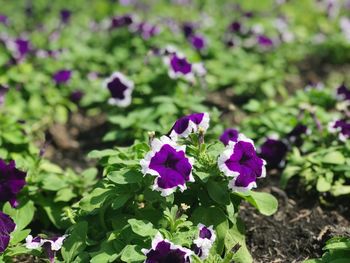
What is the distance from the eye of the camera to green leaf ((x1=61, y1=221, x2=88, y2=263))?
2965 millimetres

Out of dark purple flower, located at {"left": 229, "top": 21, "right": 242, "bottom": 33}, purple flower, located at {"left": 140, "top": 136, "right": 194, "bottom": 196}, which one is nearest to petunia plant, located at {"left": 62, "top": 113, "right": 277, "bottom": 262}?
purple flower, located at {"left": 140, "top": 136, "right": 194, "bottom": 196}

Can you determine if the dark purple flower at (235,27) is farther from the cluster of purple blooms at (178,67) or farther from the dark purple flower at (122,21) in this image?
the cluster of purple blooms at (178,67)

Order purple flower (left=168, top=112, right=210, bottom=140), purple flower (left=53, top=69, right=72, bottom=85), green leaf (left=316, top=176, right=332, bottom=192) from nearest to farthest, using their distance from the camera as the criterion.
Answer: purple flower (left=168, top=112, right=210, bottom=140) → green leaf (left=316, top=176, right=332, bottom=192) → purple flower (left=53, top=69, right=72, bottom=85)

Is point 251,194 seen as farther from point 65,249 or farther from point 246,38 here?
point 246,38

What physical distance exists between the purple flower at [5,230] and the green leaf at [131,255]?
1.98ft

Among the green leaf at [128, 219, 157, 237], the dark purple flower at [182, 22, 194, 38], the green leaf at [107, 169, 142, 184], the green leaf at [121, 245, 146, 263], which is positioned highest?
the green leaf at [107, 169, 142, 184]

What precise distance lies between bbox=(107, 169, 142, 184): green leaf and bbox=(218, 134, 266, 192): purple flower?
1.33 ft

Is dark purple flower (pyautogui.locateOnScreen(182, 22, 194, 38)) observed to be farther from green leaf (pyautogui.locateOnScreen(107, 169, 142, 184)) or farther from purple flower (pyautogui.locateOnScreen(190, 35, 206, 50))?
green leaf (pyautogui.locateOnScreen(107, 169, 142, 184))

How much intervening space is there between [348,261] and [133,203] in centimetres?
108

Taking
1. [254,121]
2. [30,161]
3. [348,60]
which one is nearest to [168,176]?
[30,161]

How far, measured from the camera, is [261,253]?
3.36 m

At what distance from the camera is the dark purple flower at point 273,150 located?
4133 mm

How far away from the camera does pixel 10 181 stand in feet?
11.2

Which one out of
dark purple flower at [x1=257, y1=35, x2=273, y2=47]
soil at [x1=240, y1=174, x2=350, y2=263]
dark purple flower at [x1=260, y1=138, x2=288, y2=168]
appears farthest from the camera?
dark purple flower at [x1=257, y1=35, x2=273, y2=47]
